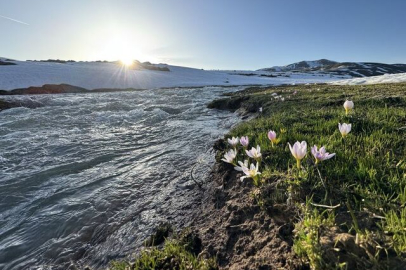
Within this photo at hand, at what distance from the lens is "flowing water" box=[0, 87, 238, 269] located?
3455 mm

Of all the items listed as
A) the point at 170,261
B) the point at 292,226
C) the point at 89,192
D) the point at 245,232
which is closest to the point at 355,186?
the point at 292,226

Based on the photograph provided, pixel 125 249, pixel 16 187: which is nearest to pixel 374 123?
pixel 125 249

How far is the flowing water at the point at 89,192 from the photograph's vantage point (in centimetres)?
346

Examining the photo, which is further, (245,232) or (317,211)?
(245,232)

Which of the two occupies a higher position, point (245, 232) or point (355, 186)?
point (355, 186)

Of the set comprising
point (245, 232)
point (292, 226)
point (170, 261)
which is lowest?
point (170, 261)

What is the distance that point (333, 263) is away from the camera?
1.81 meters

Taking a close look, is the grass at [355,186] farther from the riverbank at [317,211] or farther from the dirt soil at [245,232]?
the dirt soil at [245,232]

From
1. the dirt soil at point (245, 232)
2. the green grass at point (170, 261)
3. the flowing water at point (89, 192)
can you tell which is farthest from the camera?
the flowing water at point (89, 192)

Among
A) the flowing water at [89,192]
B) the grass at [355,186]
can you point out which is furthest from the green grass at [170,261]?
the grass at [355,186]

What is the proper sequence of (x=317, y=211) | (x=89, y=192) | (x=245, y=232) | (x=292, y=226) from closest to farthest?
(x=317, y=211) → (x=292, y=226) → (x=245, y=232) → (x=89, y=192)

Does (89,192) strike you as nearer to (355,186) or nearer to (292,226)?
(292,226)

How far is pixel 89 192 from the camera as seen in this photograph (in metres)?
5.02

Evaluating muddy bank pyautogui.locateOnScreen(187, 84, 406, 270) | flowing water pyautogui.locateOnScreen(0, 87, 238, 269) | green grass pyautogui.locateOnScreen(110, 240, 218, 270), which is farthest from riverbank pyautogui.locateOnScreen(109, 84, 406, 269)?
flowing water pyautogui.locateOnScreen(0, 87, 238, 269)
